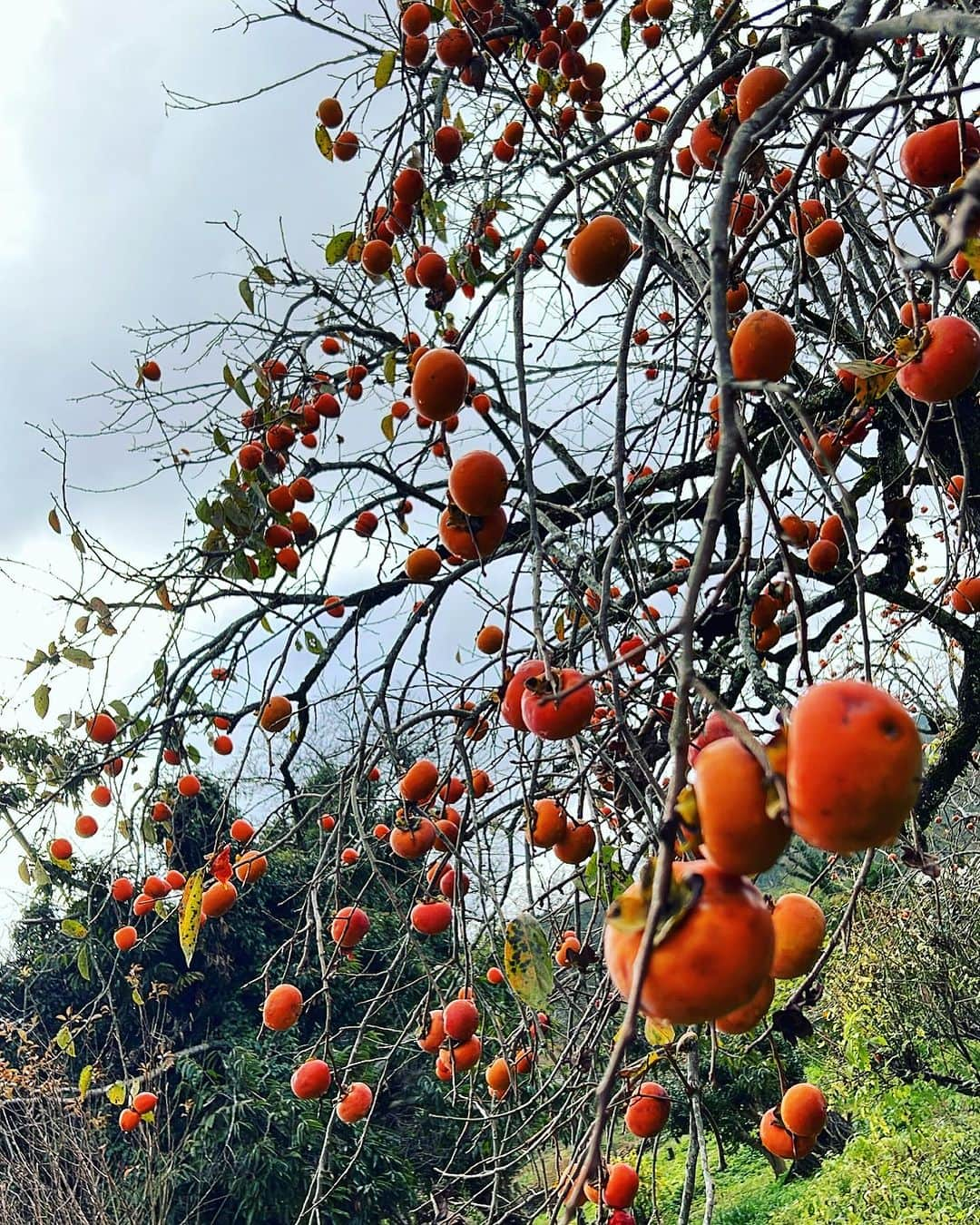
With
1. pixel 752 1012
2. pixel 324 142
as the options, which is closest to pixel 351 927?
pixel 752 1012

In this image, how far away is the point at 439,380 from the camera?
3.27ft

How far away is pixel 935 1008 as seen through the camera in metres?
5.07

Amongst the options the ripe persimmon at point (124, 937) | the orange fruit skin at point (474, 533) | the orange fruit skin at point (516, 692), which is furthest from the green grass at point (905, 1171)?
the orange fruit skin at point (474, 533)

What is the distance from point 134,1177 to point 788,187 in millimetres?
7101

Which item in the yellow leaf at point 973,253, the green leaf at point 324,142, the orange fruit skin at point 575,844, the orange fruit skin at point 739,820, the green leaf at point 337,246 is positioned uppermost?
the green leaf at point 324,142

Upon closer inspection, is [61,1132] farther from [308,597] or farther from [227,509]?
[227,509]

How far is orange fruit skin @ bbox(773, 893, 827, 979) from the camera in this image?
2.25ft

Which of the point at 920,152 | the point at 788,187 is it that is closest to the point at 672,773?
the point at 788,187

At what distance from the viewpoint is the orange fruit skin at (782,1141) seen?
930 millimetres

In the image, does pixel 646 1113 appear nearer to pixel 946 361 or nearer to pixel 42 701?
pixel 946 361

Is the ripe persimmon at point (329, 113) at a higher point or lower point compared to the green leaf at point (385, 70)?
higher

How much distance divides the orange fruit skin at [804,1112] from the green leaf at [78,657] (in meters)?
1.94

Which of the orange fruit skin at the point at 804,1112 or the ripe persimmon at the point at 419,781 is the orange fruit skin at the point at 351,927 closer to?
the ripe persimmon at the point at 419,781

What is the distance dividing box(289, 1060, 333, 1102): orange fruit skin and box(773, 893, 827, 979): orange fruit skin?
1071 millimetres
